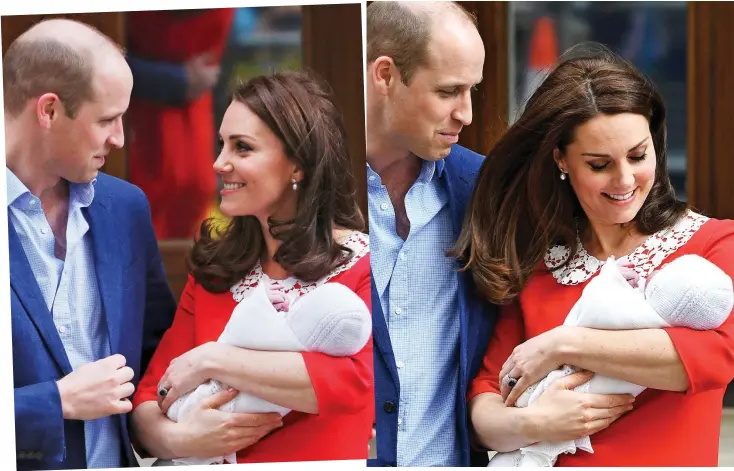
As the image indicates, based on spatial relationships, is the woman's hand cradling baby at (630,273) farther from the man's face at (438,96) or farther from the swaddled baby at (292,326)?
the swaddled baby at (292,326)

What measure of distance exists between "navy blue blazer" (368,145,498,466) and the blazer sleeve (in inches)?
46.8

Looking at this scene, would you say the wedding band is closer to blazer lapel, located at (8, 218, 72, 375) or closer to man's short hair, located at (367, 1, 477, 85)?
man's short hair, located at (367, 1, 477, 85)

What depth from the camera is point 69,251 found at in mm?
4445

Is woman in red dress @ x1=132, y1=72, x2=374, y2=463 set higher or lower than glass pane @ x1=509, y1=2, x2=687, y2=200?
lower

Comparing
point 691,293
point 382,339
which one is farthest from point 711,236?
point 382,339

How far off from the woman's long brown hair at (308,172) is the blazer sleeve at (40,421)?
729mm

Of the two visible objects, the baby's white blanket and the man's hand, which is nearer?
the baby's white blanket

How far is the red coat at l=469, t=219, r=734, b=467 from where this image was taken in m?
4.23

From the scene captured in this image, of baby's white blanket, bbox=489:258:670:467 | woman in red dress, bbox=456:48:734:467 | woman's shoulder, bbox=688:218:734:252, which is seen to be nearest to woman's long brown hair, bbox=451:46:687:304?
woman in red dress, bbox=456:48:734:467

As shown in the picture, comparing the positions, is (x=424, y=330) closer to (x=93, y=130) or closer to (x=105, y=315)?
(x=105, y=315)

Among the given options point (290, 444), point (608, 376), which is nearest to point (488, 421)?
point (608, 376)

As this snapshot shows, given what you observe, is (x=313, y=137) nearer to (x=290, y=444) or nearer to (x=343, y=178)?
(x=343, y=178)

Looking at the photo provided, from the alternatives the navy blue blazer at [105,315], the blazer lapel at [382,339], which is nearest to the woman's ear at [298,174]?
the blazer lapel at [382,339]

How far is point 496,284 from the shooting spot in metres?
4.42
